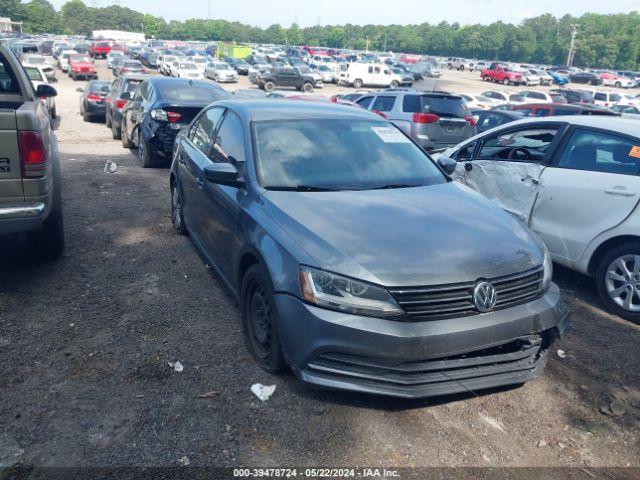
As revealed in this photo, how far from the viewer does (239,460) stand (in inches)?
115

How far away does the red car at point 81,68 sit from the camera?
128 ft

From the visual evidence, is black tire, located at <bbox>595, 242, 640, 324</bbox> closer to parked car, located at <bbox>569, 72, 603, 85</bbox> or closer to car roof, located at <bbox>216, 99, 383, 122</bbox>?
car roof, located at <bbox>216, 99, 383, 122</bbox>

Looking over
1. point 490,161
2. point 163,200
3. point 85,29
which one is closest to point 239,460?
point 490,161

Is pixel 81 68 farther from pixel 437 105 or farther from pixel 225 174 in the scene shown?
pixel 225 174

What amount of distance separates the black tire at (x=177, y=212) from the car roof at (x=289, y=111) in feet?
4.73

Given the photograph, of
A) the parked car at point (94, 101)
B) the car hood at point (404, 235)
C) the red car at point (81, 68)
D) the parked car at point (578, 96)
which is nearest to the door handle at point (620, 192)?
the car hood at point (404, 235)

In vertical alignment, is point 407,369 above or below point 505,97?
above

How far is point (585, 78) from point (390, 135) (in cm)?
6982

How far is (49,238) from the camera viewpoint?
5.25 m

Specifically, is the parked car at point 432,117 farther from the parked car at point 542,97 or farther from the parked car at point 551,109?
the parked car at point 542,97

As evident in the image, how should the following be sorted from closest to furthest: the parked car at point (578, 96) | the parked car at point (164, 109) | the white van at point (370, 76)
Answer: the parked car at point (164, 109) → the parked car at point (578, 96) → the white van at point (370, 76)

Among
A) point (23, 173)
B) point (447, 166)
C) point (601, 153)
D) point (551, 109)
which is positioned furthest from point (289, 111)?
point (551, 109)

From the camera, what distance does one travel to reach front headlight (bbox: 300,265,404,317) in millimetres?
3016

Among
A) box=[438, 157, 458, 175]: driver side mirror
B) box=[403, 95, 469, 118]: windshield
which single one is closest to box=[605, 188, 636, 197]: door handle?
box=[438, 157, 458, 175]: driver side mirror
